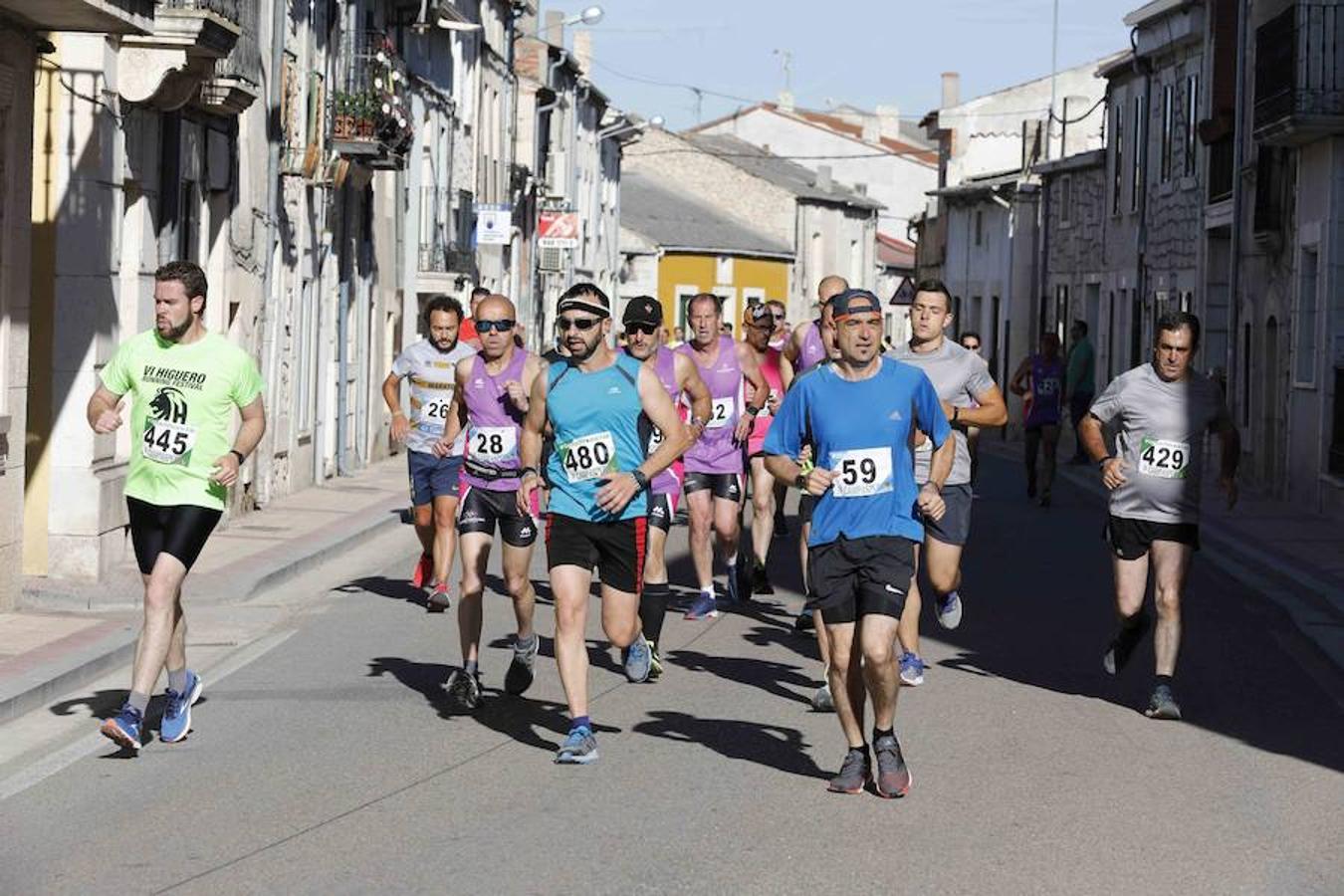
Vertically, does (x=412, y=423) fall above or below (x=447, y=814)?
above

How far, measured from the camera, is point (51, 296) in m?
15.9

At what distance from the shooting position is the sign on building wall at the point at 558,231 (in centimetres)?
4997

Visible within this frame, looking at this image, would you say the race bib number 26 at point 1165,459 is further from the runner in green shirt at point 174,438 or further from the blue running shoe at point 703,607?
the runner in green shirt at point 174,438

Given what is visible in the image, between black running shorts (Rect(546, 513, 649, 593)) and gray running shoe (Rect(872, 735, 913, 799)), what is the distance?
1483 millimetres

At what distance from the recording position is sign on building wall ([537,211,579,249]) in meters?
50.0

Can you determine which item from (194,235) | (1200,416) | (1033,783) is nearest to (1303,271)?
(194,235)

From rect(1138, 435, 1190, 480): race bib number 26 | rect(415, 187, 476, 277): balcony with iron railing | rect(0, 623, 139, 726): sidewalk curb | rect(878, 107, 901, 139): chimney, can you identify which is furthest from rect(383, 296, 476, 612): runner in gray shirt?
rect(878, 107, 901, 139): chimney

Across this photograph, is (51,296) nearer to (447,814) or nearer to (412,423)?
(412,423)

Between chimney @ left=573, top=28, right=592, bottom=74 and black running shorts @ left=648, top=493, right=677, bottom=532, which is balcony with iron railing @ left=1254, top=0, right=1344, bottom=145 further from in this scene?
chimney @ left=573, top=28, right=592, bottom=74

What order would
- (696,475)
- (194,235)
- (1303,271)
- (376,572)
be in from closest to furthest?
1. (696,475)
2. (376,572)
3. (194,235)
4. (1303,271)

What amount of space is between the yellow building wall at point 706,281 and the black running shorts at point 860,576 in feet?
233

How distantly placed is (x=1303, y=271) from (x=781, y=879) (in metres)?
21.7

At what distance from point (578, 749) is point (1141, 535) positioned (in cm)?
324

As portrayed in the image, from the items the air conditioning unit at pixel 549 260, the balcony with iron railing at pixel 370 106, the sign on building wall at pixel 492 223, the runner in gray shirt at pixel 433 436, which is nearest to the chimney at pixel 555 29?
the air conditioning unit at pixel 549 260
